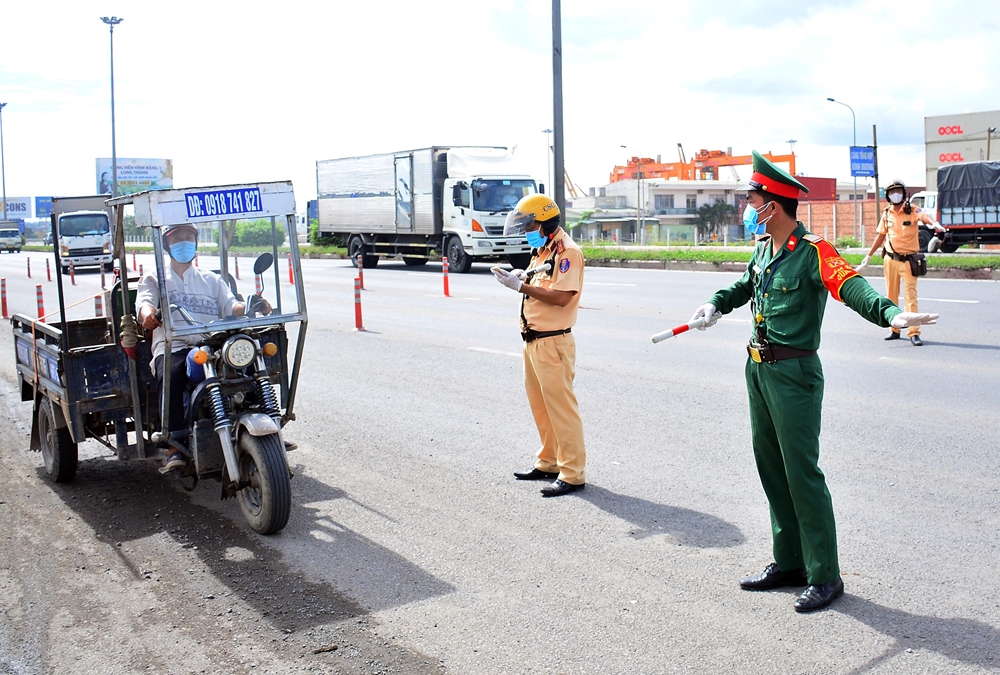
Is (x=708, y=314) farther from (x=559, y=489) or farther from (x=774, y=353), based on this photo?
(x=559, y=489)

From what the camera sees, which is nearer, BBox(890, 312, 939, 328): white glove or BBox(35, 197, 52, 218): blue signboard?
BBox(890, 312, 939, 328): white glove

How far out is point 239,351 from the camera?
5543 millimetres

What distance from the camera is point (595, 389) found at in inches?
374

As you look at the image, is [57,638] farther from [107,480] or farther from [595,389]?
[595,389]

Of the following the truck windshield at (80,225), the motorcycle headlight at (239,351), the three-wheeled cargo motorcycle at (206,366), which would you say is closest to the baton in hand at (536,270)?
the three-wheeled cargo motorcycle at (206,366)

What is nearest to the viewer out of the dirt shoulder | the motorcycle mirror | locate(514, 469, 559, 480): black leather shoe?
the dirt shoulder

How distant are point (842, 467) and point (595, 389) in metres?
3.33

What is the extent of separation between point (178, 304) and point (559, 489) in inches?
97.9

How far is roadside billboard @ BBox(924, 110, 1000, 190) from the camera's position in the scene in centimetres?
5869

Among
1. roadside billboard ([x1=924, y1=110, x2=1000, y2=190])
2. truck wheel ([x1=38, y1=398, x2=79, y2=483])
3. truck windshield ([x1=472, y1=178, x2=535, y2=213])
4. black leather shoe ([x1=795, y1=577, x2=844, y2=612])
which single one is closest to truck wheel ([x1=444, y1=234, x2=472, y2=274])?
truck windshield ([x1=472, y1=178, x2=535, y2=213])

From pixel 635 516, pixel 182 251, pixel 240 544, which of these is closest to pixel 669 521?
pixel 635 516

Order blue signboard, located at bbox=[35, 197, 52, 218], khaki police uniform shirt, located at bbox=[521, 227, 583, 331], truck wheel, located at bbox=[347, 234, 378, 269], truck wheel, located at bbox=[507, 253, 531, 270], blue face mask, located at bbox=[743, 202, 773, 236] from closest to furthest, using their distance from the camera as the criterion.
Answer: blue face mask, located at bbox=[743, 202, 773, 236], khaki police uniform shirt, located at bbox=[521, 227, 583, 331], truck wheel, located at bbox=[507, 253, 531, 270], truck wheel, located at bbox=[347, 234, 378, 269], blue signboard, located at bbox=[35, 197, 52, 218]

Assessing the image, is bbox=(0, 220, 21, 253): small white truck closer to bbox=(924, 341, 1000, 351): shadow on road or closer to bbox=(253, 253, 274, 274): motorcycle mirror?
bbox=(924, 341, 1000, 351): shadow on road

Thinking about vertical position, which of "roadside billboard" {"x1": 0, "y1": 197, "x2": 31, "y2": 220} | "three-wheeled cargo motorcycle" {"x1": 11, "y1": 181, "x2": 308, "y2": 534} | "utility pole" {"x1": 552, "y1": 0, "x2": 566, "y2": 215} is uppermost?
"roadside billboard" {"x1": 0, "y1": 197, "x2": 31, "y2": 220}
